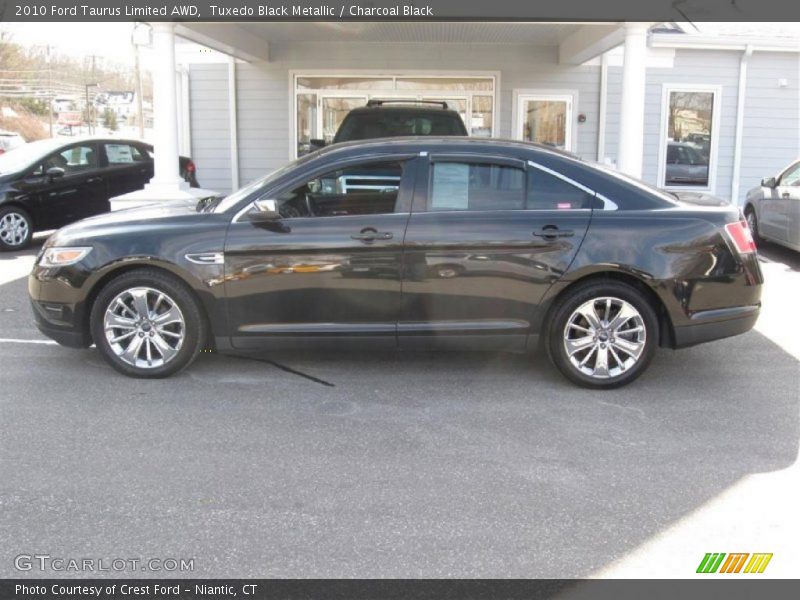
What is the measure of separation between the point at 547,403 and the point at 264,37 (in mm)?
10761

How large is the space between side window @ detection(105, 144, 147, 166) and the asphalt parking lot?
22.9 ft

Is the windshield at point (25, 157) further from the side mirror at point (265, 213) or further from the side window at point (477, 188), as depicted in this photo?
the side window at point (477, 188)

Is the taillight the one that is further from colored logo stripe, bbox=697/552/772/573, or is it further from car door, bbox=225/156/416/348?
colored logo stripe, bbox=697/552/772/573

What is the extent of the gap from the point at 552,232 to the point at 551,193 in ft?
0.96

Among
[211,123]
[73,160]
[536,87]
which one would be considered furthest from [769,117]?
[73,160]

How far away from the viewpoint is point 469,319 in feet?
17.4

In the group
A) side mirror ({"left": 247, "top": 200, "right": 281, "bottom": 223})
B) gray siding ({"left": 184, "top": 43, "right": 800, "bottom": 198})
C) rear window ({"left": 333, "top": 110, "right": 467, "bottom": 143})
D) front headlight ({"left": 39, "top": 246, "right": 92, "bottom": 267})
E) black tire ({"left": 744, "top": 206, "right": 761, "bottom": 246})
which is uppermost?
gray siding ({"left": 184, "top": 43, "right": 800, "bottom": 198})

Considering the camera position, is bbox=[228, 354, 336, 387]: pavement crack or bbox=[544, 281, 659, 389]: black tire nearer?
bbox=[544, 281, 659, 389]: black tire

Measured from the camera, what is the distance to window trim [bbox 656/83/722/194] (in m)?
14.4

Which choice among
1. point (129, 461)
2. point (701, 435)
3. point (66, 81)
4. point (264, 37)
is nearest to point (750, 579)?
point (701, 435)

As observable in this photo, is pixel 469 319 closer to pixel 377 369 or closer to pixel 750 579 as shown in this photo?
pixel 377 369

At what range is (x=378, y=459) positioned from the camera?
13.9 feet

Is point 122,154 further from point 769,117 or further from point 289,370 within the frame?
point 769,117

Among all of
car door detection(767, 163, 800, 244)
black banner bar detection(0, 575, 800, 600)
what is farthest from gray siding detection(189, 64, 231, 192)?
black banner bar detection(0, 575, 800, 600)
